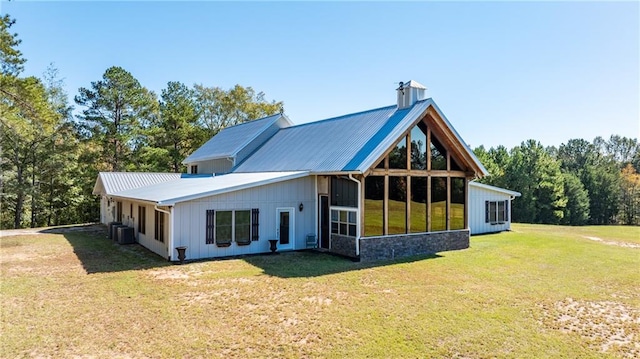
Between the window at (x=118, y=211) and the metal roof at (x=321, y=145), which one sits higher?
the metal roof at (x=321, y=145)

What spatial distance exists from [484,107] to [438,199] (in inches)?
606

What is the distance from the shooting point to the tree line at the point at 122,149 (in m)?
17.9

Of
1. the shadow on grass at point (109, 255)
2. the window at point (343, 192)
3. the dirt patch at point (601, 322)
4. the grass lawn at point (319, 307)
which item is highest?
the window at point (343, 192)

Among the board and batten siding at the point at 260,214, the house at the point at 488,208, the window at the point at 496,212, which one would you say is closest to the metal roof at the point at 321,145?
the board and batten siding at the point at 260,214

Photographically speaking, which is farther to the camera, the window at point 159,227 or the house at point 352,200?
the window at point 159,227

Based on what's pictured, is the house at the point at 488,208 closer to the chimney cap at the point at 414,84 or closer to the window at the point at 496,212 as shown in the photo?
the window at the point at 496,212

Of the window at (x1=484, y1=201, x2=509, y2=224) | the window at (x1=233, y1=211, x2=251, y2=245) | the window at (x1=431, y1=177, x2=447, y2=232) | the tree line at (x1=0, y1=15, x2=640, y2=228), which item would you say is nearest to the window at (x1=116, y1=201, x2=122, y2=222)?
the tree line at (x1=0, y1=15, x2=640, y2=228)

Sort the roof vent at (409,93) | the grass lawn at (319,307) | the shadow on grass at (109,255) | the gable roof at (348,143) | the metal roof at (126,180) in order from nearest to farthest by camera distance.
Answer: the grass lawn at (319,307)
the shadow on grass at (109,255)
the gable roof at (348,143)
the roof vent at (409,93)
the metal roof at (126,180)

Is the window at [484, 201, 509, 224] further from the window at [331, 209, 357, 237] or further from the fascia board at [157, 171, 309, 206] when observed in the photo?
the fascia board at [157, 171, 309, 206]

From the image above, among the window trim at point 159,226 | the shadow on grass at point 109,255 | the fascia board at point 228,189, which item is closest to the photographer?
the shadow on grass at point 109,255

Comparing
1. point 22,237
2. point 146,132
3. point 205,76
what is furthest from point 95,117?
point 22,237

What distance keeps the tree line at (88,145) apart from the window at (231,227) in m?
15.3

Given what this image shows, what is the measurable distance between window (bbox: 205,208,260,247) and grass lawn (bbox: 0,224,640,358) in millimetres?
964

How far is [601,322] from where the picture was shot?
24.8 feet
